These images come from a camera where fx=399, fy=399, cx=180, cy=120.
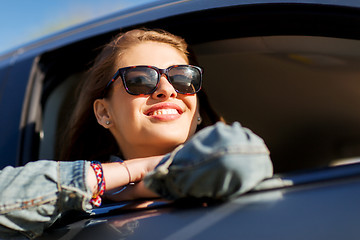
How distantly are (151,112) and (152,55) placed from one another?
28 centimetres

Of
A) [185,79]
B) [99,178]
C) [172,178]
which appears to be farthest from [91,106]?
[172,178]

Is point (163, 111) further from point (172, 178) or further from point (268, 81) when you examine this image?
point (268, 81)

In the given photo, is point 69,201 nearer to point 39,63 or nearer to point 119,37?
point 119,37

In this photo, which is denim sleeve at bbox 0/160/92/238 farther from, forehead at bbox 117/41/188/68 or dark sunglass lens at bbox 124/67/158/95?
forehead at bbox 117/41/188/68

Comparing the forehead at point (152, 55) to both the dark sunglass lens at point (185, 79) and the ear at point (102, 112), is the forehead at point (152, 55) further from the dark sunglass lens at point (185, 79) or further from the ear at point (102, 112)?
the ear at point (102, 112)

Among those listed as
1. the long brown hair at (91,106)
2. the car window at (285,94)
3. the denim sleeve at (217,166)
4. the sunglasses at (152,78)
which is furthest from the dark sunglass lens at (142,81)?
the denim sleeve at (217,166)

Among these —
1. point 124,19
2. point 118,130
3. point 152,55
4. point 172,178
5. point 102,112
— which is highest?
point 124,19

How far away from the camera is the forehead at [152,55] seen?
5.69ft

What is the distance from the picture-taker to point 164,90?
1627 millimetres

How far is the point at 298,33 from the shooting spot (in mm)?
1627

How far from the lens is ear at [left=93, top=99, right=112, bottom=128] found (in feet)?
6.07

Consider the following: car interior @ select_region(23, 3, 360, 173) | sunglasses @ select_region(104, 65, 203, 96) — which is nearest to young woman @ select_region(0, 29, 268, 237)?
sunglasses @ select_region(104, 65, 203, 96)

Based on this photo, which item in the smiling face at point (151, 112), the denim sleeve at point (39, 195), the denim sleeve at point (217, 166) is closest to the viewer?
the denim sleeve at point (217, 166)

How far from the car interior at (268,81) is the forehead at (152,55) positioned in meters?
0.10
